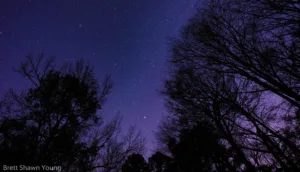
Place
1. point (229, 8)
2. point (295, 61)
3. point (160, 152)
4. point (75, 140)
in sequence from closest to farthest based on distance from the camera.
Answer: point (295, 61) < point (229, 8) < point (75, 140) < point (160, 152)

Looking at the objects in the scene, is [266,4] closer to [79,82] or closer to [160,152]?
[79,82]

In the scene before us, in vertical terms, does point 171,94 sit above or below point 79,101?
below

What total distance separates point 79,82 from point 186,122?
7.35 m

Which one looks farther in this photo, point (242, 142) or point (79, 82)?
point (79, 82)

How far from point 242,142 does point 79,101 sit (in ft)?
30.2

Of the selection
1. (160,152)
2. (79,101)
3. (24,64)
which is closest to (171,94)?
(79,101)

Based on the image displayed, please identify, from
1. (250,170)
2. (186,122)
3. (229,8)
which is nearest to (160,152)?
(186,122)

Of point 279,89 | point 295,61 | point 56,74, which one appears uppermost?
point 56,74

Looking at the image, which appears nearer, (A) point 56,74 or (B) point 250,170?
(B) point 250,170

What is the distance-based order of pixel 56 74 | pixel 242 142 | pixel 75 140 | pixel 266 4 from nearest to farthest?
pixel 266 4, pixel 242 142, pixel 75 140, pixel 56 74

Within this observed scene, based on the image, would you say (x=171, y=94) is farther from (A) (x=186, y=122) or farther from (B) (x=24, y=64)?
(B) (x=24, y=64)

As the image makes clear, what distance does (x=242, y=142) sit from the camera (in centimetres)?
568

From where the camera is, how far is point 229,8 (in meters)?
3.95

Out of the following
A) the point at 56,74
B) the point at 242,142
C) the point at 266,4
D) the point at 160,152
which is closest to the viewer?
the point at 266,4
